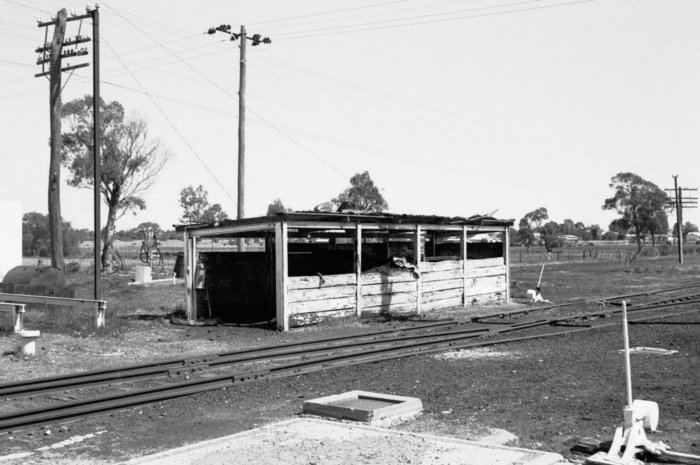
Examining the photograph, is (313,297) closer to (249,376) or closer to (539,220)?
(249,376)

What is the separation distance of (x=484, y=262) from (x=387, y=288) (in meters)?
5.36

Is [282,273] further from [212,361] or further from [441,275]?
[441,275]

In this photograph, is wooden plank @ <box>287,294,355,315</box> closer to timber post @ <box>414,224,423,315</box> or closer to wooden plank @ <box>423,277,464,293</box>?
timber post @ <box>414,224,423,315</box>

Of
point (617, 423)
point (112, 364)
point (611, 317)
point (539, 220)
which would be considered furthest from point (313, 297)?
point (539, 220)

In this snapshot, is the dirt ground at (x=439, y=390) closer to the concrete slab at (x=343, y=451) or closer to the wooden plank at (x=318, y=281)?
the concrete slab at (x=343, y=451)

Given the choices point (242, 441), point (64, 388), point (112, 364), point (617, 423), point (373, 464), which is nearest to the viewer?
point (373, 464)

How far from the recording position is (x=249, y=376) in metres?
10.7

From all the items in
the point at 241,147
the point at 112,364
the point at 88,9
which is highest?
the point at 88,9

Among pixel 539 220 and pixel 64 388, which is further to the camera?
pixel 539 220

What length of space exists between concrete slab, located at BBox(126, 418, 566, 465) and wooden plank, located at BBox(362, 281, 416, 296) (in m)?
12.7

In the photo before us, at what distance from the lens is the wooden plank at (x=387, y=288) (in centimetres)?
2005

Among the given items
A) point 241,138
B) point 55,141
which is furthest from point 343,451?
point 241,138

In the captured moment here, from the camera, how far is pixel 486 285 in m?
24.6

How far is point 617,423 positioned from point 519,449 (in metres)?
1.78
